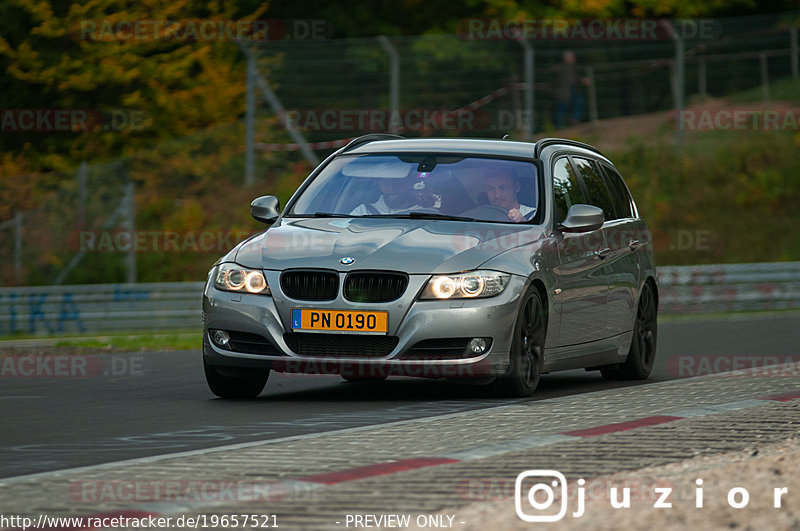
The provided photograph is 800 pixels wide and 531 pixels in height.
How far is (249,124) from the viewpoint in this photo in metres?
29.5

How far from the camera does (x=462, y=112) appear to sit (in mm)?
29750

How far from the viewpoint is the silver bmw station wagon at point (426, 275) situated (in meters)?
10.0

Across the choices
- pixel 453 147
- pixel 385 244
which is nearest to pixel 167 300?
pixel 453 147

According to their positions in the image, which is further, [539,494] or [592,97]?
[592,97]

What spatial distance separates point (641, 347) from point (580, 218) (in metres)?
2.17

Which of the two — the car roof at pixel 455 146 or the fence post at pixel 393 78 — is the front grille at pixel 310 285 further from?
the fence post at pixel 393 78

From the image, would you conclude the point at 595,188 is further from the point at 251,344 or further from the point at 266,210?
the point at 251,344

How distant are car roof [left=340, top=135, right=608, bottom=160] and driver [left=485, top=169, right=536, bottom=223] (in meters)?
0.27

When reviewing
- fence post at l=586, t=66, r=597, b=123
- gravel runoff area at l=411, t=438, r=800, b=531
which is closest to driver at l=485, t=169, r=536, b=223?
gravel runoff area at l=411, t=438, r=800, b=531

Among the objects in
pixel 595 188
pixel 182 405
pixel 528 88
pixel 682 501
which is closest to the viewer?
pixel 682 501

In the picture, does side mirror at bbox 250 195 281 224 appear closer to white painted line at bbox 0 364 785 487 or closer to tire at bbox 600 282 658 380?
white painted line at bbox 0 364 785 487

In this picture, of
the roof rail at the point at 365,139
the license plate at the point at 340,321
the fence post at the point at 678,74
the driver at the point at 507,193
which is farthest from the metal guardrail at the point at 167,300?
the license plate at the point at 340,321

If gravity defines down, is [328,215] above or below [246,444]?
above

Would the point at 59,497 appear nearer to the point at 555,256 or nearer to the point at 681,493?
the point at 681,493
